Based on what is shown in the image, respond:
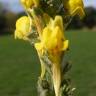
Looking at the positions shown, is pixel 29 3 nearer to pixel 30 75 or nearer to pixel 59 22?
pixel 59 22

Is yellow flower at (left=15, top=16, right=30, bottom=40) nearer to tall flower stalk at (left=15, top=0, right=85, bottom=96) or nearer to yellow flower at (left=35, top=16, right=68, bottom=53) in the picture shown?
tall flower stalk at (left=15, top=0, right=85, bottom=96)

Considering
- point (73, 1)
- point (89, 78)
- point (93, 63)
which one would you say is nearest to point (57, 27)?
point (73, 1)

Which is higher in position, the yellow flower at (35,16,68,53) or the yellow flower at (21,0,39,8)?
the yellow flower at (21,0,39,8)

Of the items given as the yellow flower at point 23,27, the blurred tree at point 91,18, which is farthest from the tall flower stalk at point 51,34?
the blurred tree at point 91,18

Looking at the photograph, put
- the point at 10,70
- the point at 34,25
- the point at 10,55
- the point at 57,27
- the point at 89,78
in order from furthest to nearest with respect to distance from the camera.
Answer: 1. the point at 10,55
2. the point at 10,70
3. the point at 89,78
4. the point at 34,25
5. the point at 57,27

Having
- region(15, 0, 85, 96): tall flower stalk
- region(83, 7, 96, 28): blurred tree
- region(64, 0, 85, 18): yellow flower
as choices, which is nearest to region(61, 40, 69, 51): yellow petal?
region(15, 0, 85, 96): tall flower stalk

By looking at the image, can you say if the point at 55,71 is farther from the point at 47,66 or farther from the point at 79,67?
the point at 79,67

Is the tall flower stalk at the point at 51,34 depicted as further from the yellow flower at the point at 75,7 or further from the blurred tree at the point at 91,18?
the blurred tree at the point at 91,18
